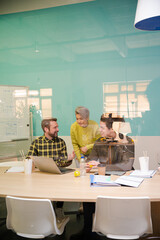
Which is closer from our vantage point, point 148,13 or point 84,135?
point 148,13

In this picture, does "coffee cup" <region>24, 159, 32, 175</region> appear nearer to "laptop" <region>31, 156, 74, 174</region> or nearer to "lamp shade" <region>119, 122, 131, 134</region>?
"laptop" <region>31, 156, 74, 174</region>

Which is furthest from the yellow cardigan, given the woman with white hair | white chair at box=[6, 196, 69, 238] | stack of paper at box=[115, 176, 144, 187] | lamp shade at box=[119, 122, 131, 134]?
white chair at box=[6, 196, 69, 238]

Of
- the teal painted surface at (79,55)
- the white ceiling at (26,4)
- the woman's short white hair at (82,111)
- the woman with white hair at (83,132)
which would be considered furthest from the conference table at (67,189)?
the white ceiling at (26,4)

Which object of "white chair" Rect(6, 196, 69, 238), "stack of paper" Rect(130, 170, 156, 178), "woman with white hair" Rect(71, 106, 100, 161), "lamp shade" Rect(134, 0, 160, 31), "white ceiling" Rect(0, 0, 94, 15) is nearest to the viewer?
"white chair" Rect(6, 196, 69, 238)

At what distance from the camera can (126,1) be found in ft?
16.3

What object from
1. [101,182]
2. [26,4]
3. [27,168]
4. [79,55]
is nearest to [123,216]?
[101,182]

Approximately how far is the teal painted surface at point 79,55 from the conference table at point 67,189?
242 centimetres

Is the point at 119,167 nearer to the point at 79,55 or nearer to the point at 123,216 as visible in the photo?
the point at 123,216

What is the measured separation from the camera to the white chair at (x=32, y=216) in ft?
6.60

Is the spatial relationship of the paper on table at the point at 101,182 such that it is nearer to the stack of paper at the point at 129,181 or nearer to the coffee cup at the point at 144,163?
the stack of paper at the point at 129,181

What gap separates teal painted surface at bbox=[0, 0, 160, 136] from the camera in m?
4.89

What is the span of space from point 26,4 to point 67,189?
14.9ft

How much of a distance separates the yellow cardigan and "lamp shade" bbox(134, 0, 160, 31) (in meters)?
2.51

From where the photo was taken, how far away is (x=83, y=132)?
16.3ft
